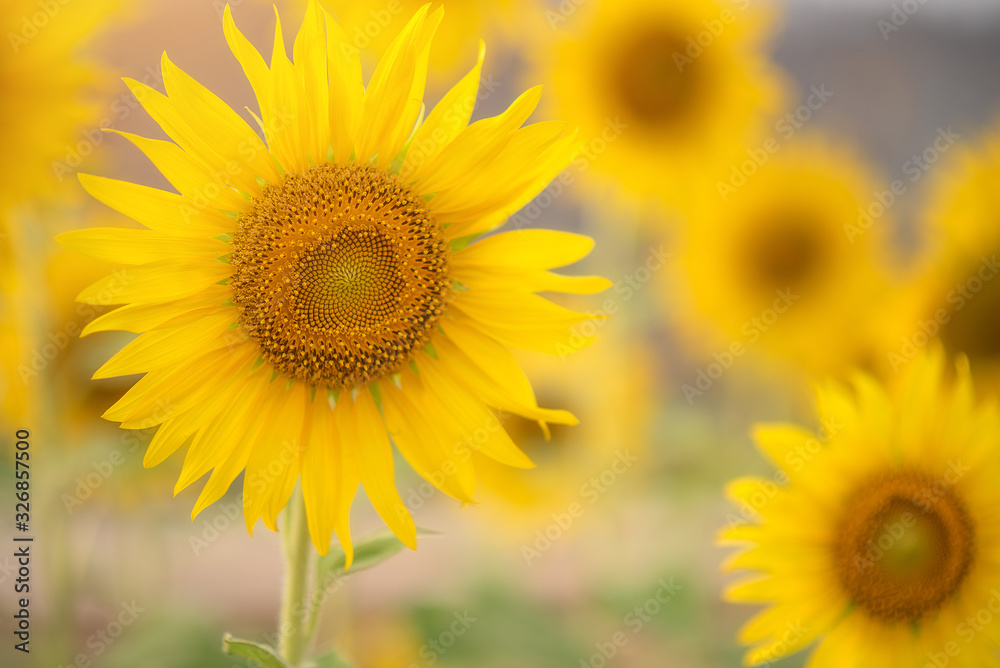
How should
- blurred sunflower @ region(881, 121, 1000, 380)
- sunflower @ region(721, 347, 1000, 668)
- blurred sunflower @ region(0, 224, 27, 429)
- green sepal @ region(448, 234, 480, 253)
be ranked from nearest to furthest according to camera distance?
green sepal @ region(448, 234, 480, 253) < sunflower @ region(721, 347, 1000, 668) < blurred sunflower @ region(0, 224, 27, 429) < blurred sunflower @ region(881, 121, 1000, 380)

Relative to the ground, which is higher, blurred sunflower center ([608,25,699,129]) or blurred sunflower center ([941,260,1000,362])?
blurred sunflower center ([608,25,699,129])

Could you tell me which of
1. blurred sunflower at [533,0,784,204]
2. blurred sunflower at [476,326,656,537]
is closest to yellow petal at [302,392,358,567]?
blurred sunflower at [476,326,656,537]

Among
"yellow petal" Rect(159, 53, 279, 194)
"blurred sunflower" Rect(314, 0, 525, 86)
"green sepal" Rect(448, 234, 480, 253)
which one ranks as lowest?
"green sepal" Rect(448, 234, 480, 253)

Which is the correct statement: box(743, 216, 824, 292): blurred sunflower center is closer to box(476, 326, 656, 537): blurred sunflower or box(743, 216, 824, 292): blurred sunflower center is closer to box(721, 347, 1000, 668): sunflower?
box(476, 326, 656, 537): blurred sunflower

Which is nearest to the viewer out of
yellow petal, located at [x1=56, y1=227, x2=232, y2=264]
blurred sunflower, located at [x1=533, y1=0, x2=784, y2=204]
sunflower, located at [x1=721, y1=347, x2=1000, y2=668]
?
yellow petal, located at [x1=56, y1=227, x2=232, y2=264]

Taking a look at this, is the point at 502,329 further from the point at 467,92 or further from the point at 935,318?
the point at 935,318

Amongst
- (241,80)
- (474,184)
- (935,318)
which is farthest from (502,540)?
(474,184)

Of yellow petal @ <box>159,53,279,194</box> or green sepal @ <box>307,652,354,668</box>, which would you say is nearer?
yellow petal @ <box>159,53,279,194</box>
